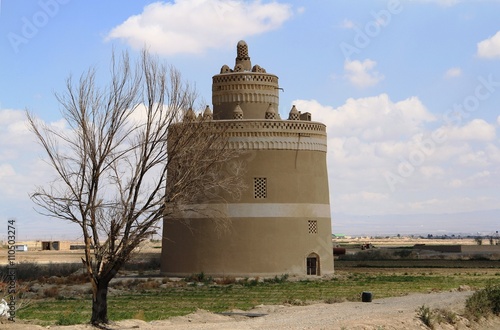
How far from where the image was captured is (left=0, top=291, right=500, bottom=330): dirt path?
71.1 ft

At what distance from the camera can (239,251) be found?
39.9 meters

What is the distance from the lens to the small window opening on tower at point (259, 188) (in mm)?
40344

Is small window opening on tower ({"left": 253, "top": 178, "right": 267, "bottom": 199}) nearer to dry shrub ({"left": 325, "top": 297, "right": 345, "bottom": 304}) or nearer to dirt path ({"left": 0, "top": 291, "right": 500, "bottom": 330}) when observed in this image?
dry shrub ({"left": 325, "top": 297, "right": 345, "bottom": 304})

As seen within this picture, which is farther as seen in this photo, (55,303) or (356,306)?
(55,303)

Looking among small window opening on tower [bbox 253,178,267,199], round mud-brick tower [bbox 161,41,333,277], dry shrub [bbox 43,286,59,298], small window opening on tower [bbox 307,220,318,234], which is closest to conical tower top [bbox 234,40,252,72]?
round mud-brick tower [bbox 161,41,333,277]

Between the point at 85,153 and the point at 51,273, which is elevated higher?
the point at 85,153

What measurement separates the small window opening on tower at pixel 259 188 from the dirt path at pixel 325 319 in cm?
1286

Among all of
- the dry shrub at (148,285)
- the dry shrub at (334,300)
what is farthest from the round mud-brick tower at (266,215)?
the dry shrub at (334,300)

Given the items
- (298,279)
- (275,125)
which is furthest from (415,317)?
(275,125)

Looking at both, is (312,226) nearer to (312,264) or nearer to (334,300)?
(312,264)

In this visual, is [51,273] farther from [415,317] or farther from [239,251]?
[415,317]

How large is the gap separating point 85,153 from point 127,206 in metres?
1.88

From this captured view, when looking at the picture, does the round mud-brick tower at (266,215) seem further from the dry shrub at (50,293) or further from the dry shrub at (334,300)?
the dry shrub at (334,300)

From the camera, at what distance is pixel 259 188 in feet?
133
